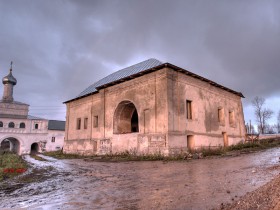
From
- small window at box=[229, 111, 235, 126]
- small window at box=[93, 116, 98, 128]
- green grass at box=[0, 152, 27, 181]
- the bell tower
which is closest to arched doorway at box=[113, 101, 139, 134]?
small window at box=[93, 116, 98, 128]

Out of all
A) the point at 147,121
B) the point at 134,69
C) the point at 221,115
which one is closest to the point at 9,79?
the point at 134,69

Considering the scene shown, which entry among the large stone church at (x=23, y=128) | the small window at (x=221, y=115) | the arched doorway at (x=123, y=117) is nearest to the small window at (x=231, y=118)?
the small window at (x=221, y=115)

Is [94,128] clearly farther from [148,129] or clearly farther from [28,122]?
[28,122]

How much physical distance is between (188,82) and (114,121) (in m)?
7.04

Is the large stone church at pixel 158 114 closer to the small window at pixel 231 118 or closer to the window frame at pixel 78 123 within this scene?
the small window at pixel 231 118

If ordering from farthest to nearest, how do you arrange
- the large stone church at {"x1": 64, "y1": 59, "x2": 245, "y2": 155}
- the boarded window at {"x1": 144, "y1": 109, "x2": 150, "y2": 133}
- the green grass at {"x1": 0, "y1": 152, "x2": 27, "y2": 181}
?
the boarded window at {"x1": 144, "y1": 109, "x2": 150, "y2": 133}, the large stone church at {"x1": 64, "y1": 59, "x2": 245, "y2": 155}, the green grass at {"x1": 0, "y1": 152, "x2": 27, "y2": 181}

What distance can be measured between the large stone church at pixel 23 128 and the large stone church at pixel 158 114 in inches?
881

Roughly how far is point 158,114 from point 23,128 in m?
36.3

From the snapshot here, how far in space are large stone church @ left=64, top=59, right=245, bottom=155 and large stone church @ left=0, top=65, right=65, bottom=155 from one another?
22.4 meters

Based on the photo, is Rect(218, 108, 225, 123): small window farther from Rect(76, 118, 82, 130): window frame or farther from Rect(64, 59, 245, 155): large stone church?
Rect(76, 118, 82, 130): window frame

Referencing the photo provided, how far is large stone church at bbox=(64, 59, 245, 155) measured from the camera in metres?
15.0

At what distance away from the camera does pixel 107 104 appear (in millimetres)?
20031

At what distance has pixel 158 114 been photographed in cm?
1513

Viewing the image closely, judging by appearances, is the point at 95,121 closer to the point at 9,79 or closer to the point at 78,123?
the point at 78,123
